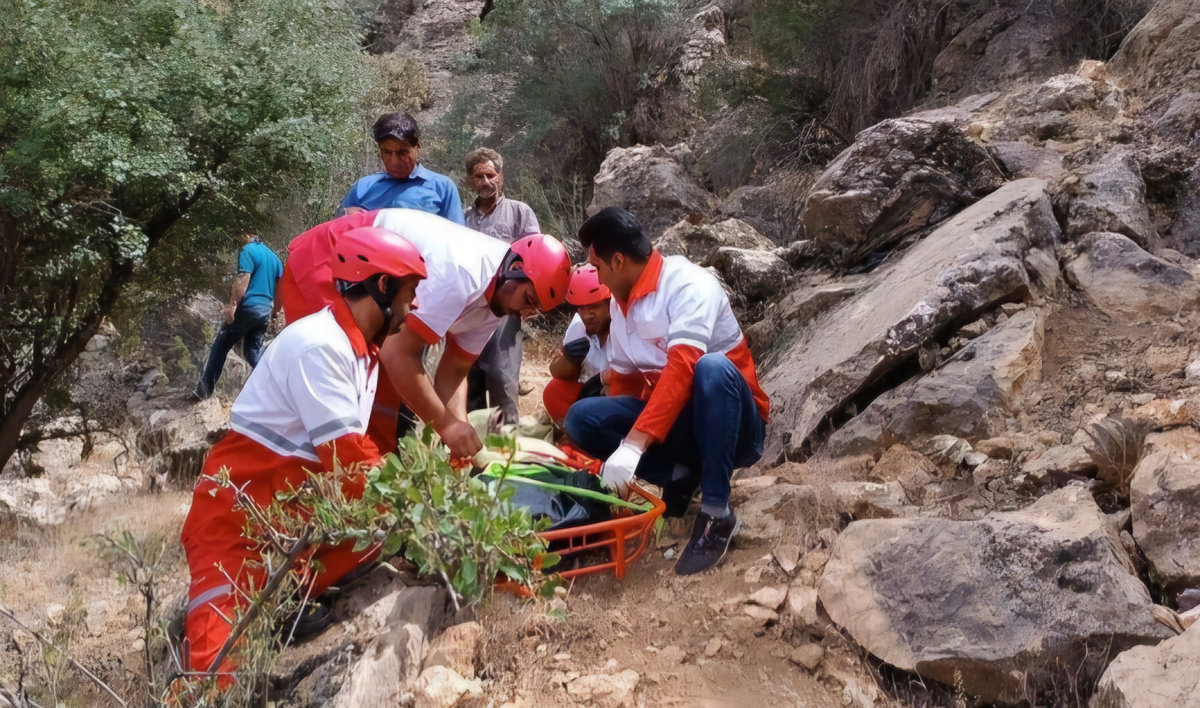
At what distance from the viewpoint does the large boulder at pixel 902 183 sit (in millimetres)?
4793

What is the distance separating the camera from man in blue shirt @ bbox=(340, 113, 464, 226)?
163 inches

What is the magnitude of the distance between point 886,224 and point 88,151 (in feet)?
14.6

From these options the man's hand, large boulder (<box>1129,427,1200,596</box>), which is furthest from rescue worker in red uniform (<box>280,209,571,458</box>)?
large boulder (<box>1129,427,1200,596</box>)

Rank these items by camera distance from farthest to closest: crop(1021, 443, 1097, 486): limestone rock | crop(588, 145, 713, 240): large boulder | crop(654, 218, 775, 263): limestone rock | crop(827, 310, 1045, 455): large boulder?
crop(588, 145, 713, 240): large boulder
crop(654, 218, 775, 263): limestone rock
crop(827, 310, 1045, 455): large boulder
crop(1021, 443, 1097, 486): limestone rock

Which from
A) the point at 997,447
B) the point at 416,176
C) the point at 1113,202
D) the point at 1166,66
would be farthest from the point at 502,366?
the point at 1166,66

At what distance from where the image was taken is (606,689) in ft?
7.52

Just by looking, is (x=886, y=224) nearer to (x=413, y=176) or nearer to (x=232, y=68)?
(x=413, y=176)

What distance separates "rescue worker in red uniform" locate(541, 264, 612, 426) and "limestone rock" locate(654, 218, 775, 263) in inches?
95.0

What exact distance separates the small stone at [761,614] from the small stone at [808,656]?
0.14 metres

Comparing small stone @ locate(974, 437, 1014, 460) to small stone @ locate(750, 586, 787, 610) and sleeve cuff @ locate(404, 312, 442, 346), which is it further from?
sleeve cuff @ locate(404, 312, 442, 346)

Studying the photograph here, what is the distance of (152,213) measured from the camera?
16.8 feet

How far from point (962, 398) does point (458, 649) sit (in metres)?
2.28

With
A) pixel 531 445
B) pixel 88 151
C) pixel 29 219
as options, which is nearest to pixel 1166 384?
pixel 531 445

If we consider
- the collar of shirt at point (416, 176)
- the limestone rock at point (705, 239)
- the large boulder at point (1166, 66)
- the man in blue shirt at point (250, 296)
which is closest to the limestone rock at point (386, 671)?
the collar of shirt at point (416, 176)
